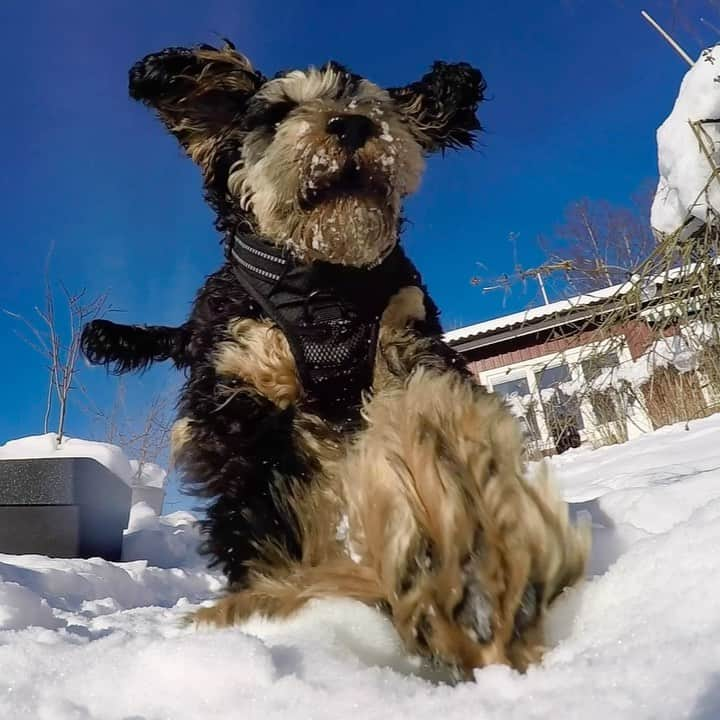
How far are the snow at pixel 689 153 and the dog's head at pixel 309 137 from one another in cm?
365

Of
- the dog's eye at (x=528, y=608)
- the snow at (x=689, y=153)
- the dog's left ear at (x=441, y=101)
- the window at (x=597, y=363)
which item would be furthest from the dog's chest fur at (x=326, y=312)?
the window at (x=597, y=363)

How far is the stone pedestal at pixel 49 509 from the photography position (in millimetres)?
5578

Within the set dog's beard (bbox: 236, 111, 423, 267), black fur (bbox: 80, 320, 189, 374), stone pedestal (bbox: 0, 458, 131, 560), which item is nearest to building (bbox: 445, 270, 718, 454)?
dog's beard (bbox: 236, 111, 423, 267)

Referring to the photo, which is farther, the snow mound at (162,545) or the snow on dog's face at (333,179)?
the snow mound at (162,545)

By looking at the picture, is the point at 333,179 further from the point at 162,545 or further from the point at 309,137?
the point at 162,545

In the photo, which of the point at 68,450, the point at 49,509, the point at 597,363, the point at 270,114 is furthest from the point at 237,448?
the point at 68,450

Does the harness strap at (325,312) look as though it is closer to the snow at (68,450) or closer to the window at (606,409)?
the snow at (68,450)

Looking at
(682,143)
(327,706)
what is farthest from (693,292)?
(327,706)

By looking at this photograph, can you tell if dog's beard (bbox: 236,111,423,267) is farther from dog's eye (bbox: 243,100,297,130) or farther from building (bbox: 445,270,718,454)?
building (bbox: 445,270,718,454)

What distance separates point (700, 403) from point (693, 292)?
11.8 ft

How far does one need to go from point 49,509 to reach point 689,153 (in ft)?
19.5

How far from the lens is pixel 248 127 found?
2.37 m

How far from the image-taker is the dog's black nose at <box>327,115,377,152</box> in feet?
6.84

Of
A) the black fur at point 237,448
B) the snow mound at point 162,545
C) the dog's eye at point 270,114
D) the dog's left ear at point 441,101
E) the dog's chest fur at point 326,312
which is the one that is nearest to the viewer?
the black fur at point 237,448
